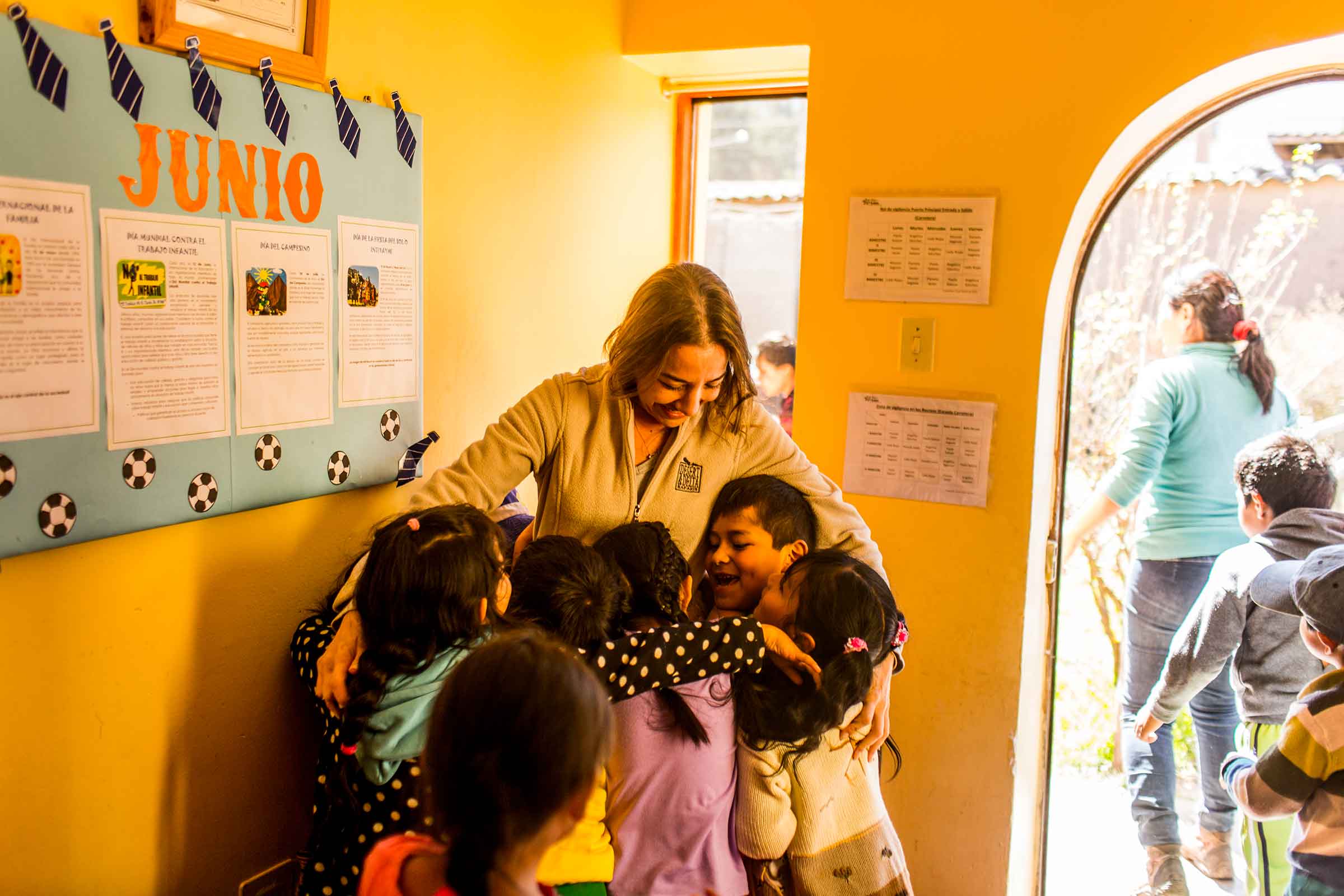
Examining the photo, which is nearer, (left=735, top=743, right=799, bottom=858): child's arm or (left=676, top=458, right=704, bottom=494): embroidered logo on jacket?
(left=735, top=743, right=799, bottom=858): child's arm

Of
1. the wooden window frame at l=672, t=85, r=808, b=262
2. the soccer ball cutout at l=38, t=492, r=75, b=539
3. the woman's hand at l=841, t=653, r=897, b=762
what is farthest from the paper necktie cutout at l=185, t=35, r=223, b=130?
the wooden window frame at l=672, t=85, r=808, b=262

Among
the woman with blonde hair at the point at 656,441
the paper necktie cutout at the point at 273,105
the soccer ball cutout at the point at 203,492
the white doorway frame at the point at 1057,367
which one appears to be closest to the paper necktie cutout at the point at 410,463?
the woman with blonde hair at the point at 656,441

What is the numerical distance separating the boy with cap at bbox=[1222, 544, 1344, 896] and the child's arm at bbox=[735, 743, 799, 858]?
1054 millimetres

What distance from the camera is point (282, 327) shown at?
1.77 m

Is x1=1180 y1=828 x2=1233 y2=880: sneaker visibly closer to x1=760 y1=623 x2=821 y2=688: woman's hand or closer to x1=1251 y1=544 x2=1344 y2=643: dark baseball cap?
x1=1251 y1=544 x2=1344 y2=643: dark baseball cap

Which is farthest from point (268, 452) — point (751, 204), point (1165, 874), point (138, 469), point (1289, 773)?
point (1165, 874)

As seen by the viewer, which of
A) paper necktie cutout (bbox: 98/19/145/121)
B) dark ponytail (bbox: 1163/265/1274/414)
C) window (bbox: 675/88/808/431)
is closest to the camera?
paper necktie cutout (bbox: 98/19/145/121)

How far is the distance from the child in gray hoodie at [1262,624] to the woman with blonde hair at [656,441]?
3.79 feet

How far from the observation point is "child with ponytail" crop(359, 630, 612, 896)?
99 cm

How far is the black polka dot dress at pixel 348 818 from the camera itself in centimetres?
152

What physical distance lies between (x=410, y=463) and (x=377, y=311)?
0.33 meters

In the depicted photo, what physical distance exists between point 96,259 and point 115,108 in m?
0.22

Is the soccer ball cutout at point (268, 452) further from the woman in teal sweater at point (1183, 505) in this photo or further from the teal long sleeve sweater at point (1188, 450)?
the teal long sleeve sweater at point (1188, 450)

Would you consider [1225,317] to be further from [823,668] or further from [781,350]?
[823,668]
